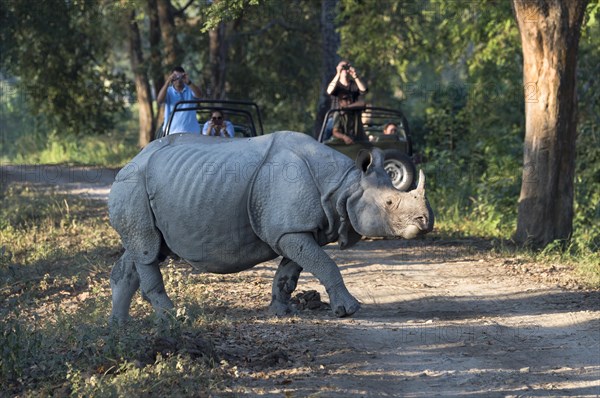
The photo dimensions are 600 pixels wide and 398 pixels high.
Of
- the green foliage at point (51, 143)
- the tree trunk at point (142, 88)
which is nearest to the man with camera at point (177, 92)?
the green foliage at point (51, 143)

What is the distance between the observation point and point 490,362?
7.57 m

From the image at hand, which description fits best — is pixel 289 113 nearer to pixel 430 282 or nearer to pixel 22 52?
pixel 22 52

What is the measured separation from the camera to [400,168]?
46.8 ft

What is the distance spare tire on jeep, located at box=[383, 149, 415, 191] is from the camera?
14.2 meters

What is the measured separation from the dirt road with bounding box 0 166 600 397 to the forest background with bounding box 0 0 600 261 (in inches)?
80.9

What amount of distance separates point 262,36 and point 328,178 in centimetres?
2179

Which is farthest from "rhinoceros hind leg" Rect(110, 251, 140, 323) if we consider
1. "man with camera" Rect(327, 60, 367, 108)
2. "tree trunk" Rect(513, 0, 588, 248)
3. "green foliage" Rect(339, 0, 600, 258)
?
"green foliage" Rect(339, 0, 600, 258)

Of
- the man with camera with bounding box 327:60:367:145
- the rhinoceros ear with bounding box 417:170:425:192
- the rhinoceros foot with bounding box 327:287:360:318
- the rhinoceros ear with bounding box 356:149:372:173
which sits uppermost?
A: the man with camera with bounding box 327:60:367:145

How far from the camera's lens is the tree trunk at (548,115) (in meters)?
13.0

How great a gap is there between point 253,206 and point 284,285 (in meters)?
1.01

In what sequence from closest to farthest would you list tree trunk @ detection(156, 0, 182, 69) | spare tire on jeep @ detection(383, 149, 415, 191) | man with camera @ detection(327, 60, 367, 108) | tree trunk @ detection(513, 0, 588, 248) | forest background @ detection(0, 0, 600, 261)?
tree trunk @ detection(513, 0, 588, 248), spare tire on jeep @ detection(383, 149, 415, 191), man with camera @ detection(327, 60, 367, 108), forest background @ detection(0, 0, 600, 261), tree trunk @ detection(156, 0, 182, 69)

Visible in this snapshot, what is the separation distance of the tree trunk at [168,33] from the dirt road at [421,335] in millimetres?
15326

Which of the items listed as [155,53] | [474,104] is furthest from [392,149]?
[155,53]

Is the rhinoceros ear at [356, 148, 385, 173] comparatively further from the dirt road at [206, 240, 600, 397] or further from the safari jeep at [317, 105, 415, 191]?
the safari jeep at [317, 105, 415, 191]
